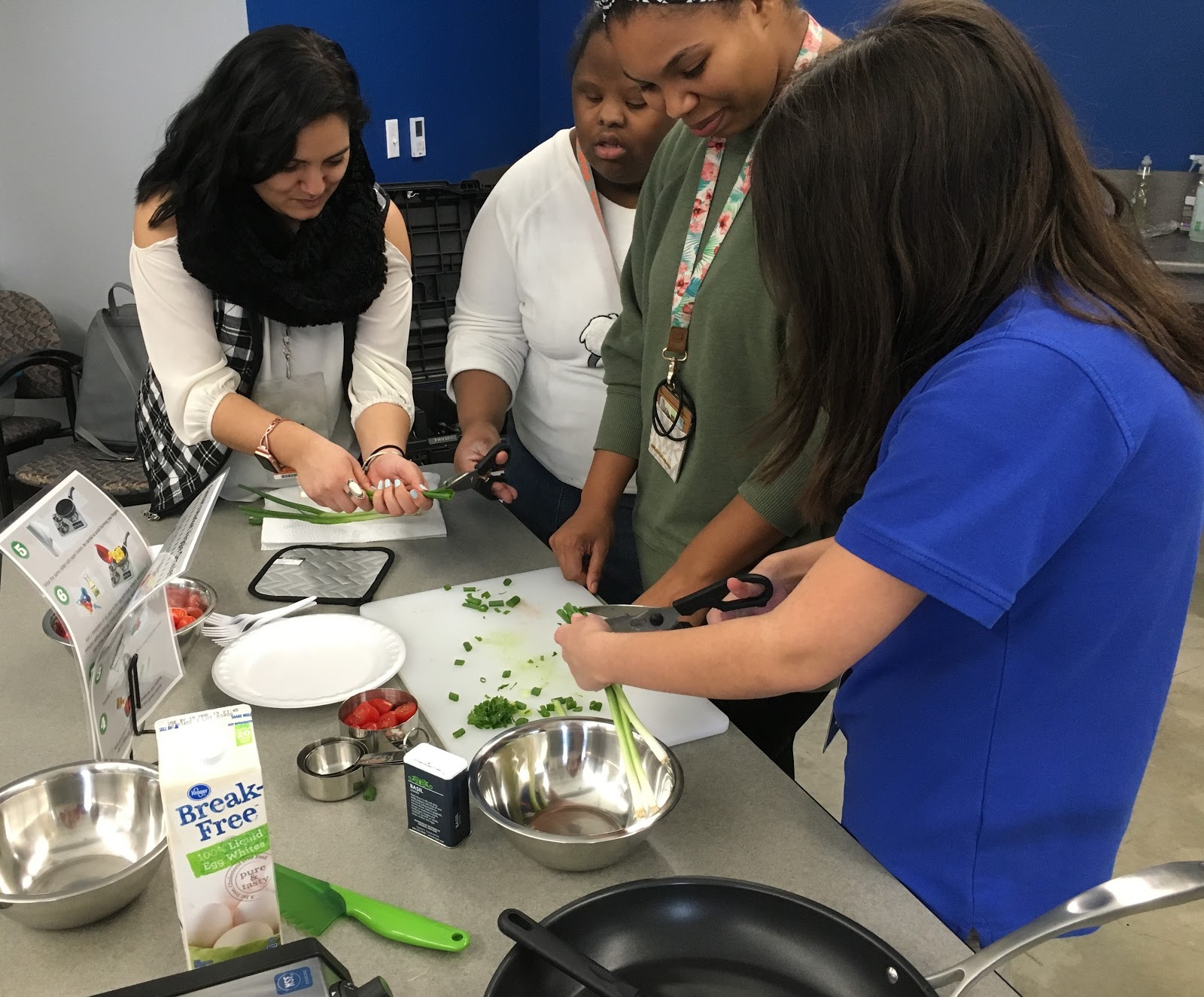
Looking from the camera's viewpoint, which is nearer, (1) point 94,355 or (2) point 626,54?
(2) point 626,54

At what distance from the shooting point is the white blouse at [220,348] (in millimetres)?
1723

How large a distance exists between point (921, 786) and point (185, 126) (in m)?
1.47

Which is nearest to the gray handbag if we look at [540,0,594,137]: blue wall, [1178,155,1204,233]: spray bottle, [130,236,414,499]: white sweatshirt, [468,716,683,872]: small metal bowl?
[130,236,414,499]: white sweatshirt

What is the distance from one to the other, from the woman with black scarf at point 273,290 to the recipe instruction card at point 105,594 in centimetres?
55

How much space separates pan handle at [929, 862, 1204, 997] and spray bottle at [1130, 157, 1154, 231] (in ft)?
12.1

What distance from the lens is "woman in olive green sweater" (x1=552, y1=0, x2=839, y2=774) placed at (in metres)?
1.22

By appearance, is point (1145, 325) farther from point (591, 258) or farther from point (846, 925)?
point (591, 258)

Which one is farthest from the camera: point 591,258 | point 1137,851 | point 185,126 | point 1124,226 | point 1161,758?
point 1161,758

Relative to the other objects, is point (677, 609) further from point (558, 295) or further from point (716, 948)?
point (558, 295)

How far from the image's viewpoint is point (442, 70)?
4.38 meters

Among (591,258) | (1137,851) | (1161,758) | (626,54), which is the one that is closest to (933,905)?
(626,54)

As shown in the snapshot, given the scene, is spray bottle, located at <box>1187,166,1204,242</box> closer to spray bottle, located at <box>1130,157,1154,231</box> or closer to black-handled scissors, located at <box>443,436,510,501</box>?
spray bottle, located at <box>1130,157,1154,231</box>

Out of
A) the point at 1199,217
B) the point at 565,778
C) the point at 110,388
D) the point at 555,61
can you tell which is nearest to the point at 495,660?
the point at 565,778

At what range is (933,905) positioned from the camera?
107 centimetres
